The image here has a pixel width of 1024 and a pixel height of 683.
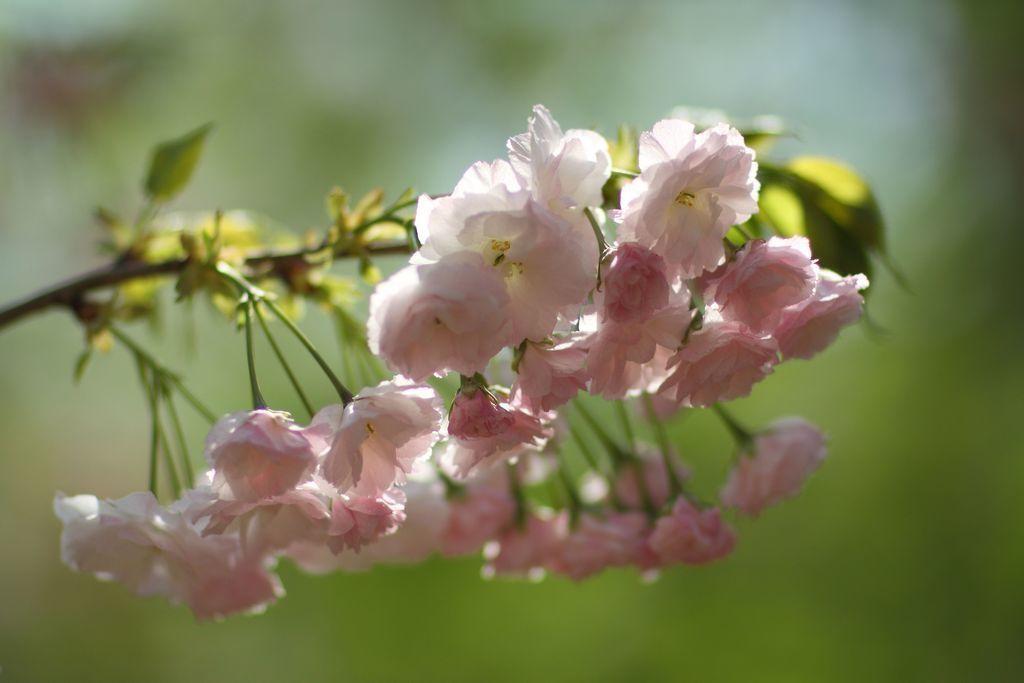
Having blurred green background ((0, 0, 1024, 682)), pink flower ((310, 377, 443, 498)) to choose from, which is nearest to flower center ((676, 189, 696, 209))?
pink flower ((310, 377, 443, 498))

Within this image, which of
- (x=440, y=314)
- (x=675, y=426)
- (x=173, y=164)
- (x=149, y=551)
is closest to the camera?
(x=440, y=314)

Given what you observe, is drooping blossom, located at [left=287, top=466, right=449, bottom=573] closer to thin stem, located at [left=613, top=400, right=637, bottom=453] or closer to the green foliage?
thin stem, located at [left=613, top=400, right=637, bottom=453]

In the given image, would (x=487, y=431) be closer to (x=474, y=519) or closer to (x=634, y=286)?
(x=634, y=286)

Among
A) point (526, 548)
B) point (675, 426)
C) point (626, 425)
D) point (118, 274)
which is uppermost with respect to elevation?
point (118, 274)

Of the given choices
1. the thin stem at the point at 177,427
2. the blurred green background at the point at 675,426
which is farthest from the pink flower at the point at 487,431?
the blurred green background at the point at 675,426

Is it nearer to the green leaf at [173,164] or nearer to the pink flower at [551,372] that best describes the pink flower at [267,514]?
the pink flower at [551,372]

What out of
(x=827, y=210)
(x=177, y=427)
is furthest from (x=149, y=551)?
(x=827, y=210)

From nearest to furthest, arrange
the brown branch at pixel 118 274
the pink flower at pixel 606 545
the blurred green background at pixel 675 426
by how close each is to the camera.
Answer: the brown branch at pixel 118 274 → the pink flower at pixel 606 545 → the blurred green background at pixel 675 426
